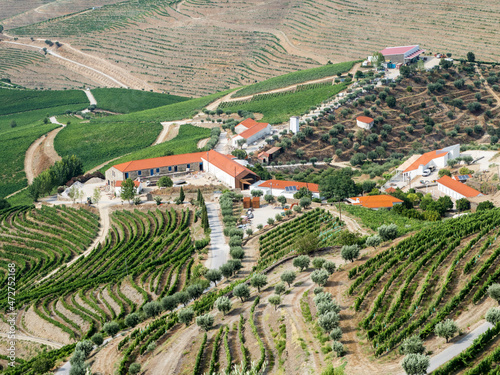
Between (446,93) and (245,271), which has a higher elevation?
(245,271)

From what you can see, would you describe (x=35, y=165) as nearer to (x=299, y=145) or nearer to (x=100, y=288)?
(x=299, y=145)

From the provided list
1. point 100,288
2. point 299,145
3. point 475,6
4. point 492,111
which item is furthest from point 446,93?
point 100,288

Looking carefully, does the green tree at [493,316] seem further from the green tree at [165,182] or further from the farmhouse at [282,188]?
the green tree at [165,182]

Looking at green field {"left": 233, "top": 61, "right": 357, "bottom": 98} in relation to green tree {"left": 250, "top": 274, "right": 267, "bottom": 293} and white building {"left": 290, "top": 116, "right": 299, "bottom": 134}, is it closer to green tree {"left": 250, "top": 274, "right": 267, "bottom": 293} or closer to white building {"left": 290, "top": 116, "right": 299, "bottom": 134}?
white building {"left": 290, "top": 116, "right": 299, "bottom": 134}

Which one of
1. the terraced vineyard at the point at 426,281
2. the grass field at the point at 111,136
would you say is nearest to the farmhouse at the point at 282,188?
the grass field at the point at 111,136

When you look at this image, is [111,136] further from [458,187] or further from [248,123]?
[458,187]

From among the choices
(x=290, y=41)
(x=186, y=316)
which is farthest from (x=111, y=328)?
(x=290, y=41)

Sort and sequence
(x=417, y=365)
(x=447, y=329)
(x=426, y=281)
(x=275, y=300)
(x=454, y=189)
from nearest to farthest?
1. (x=417, y=365)
2. (x=447, y=329)
3. (x=426, y=281)
4. (x=275, y=300)
5. (x=454, y=189)
